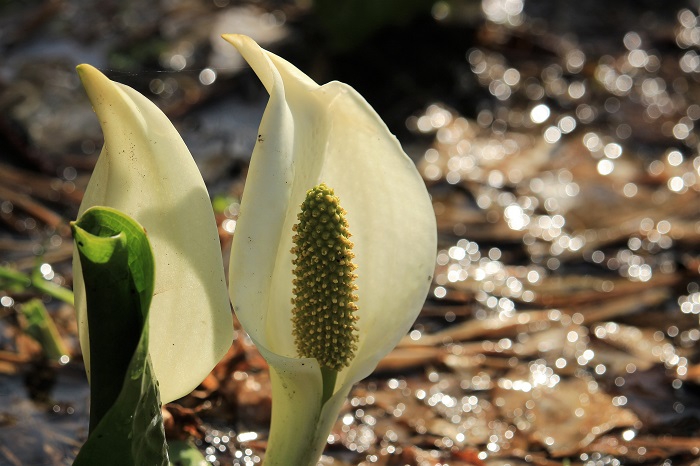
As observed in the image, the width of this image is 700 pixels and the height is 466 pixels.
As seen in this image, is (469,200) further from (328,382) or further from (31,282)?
(328,382)

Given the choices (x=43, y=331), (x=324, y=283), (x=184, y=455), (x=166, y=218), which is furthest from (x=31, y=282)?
(x=324, y=283)

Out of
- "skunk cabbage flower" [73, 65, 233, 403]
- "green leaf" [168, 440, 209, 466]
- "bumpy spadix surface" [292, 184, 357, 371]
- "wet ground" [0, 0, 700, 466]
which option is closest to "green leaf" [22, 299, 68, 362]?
"wet ground" [0, 0, 700, 466]

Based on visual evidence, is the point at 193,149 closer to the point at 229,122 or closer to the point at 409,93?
the point at 229,122

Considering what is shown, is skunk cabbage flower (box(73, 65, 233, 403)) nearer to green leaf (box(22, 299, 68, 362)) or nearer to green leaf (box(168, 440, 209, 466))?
green leaf (box(168, 440, 209, 466))

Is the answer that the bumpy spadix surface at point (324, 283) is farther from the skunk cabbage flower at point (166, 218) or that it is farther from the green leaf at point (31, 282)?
the green leaf at point (31, 282)

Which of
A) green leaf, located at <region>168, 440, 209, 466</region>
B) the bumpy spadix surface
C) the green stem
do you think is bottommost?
green leaf, located at <region>168, 440, 209, 466</region>

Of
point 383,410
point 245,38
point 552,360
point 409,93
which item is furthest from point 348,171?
point 409,93

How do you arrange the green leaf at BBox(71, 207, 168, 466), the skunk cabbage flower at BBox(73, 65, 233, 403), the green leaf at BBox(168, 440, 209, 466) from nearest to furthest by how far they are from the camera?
the green leaf at BBox(71, 207, 168, 466) → the skunk cabbage flower at BBox(73, 65, 233, 403) → the green leaf at BBox(168, 440, 209, 466)

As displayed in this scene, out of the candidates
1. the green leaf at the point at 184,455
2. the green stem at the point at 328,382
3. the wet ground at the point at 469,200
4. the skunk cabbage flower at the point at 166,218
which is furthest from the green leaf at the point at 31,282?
the green stem at the point at 328,382
